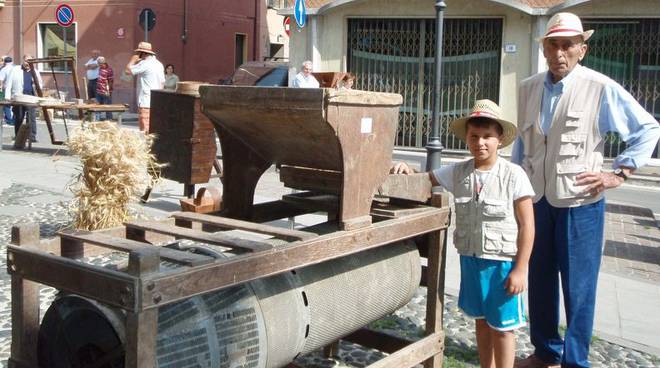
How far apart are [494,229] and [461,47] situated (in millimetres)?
12026

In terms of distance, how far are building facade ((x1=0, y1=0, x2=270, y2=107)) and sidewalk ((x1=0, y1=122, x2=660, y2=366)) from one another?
453 inches

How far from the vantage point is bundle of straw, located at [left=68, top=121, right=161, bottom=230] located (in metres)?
6.04

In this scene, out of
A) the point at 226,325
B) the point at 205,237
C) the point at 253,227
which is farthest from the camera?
the point at 253,227

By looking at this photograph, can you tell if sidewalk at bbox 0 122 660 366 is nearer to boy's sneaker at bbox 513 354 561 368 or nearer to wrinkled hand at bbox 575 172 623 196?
boy's sneaker at bbox 513 354 561 368

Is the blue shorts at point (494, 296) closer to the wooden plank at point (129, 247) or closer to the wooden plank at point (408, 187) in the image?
the wooden plank at point (408, 187)

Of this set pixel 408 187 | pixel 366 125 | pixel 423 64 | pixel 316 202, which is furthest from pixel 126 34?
pixel 366 125

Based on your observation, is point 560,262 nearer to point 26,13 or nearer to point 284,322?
point 284,322

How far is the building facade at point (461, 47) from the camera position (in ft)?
45.4

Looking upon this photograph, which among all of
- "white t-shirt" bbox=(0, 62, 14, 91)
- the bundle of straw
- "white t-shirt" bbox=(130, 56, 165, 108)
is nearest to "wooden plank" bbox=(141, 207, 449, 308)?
the bundle of straw

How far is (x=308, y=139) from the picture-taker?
10.3ft

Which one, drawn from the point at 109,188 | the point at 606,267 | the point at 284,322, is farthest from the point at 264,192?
the point at 284,322

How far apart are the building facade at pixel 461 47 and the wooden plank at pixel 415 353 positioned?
34.6 feet

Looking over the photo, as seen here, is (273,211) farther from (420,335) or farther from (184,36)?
(184,36)

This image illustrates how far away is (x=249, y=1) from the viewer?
29.9 m
